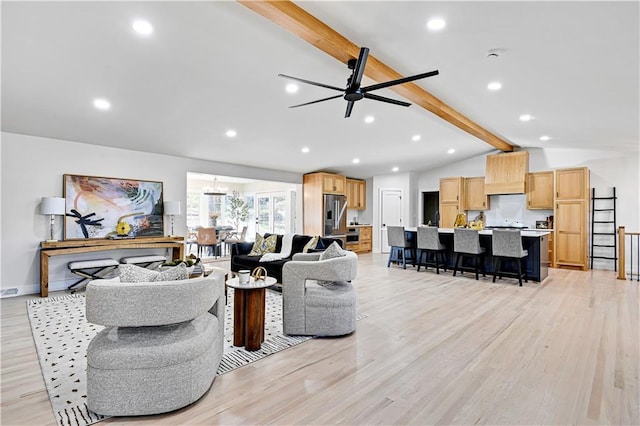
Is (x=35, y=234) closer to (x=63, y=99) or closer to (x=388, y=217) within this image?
(x=63, y=99)

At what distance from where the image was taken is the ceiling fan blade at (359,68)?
8.59 feet

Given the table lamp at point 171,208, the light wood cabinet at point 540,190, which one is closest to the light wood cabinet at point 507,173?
the light wood cabinet at point 540,190

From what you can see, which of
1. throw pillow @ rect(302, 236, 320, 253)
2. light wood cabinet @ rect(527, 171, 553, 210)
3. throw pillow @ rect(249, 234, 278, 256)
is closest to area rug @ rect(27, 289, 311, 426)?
throw pillow @ rect(302, 236, 320, 253)

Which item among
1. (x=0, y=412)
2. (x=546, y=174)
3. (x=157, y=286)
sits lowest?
(x=0, y=412)

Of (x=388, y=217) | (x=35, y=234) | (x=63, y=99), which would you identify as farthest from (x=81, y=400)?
(x=388, y=217)

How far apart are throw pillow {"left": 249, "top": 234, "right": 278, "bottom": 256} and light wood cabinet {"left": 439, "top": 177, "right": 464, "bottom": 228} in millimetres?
5615

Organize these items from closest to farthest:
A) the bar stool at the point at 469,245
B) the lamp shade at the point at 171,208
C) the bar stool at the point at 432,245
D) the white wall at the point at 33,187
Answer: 1. the white wall at the point at 33,187
2. the bar stool at the point at 469,245
3. the lamp shade at the point at 171,208
4. the bar stool at the point at 432,245

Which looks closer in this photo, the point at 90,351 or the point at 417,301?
the point at 90,351

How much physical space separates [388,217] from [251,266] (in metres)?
5.90

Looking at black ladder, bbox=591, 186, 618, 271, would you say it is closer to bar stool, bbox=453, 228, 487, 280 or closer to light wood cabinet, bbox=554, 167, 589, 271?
light wood cabinet, bbox=554, 167, 589, 271

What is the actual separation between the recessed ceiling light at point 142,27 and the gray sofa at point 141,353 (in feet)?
7.21

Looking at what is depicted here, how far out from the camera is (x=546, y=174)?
7.86 m

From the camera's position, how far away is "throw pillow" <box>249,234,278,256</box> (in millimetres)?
5852

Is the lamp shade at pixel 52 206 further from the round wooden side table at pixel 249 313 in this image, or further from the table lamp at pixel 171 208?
the round wooden side table at pixel 249 313
